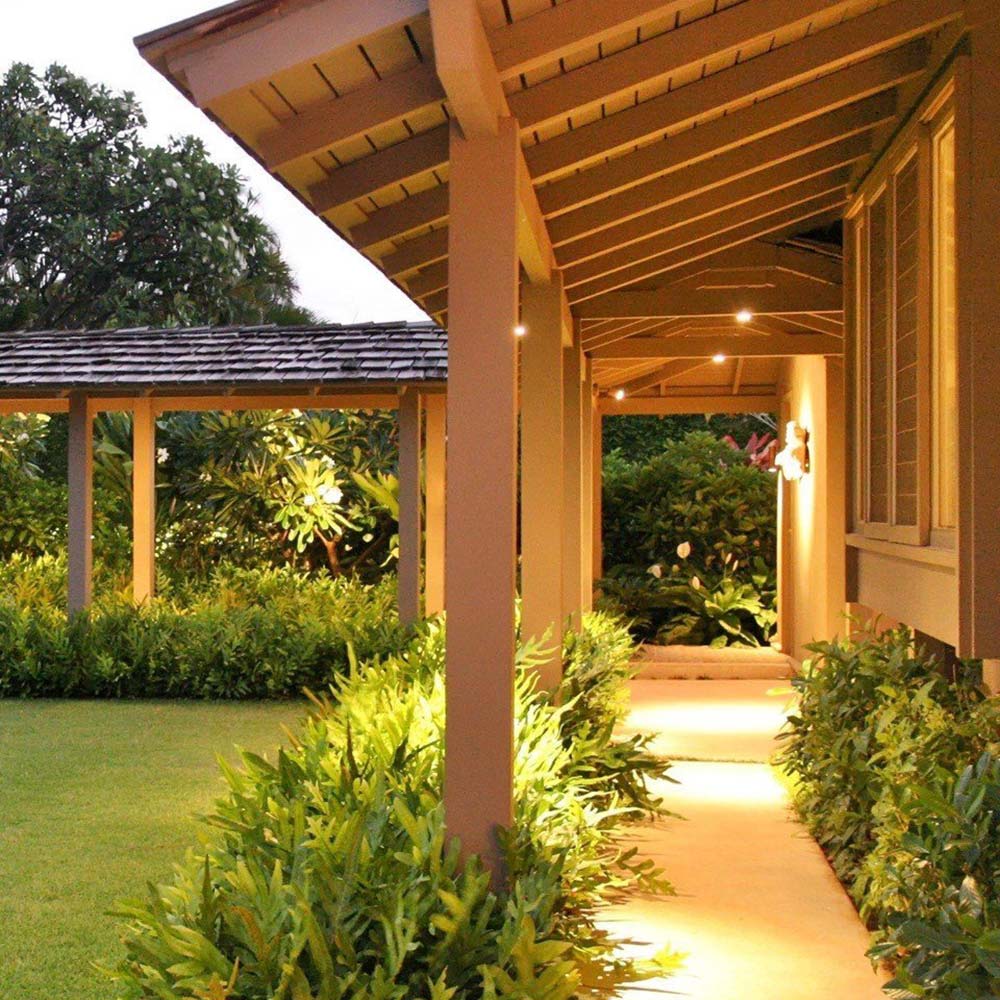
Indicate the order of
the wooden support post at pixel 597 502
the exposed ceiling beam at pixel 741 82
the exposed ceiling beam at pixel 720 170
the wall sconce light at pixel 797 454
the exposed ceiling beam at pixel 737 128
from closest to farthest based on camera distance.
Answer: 1. the exposed ceiling beam at pixel 741 82
2. the exposed ceiling beam at pixel 737 128
3. the exposed ceiling beam at pixel 720 170
4. the wall sconce light at pixel 797 454
5. the wooden support post at pixel 597 502

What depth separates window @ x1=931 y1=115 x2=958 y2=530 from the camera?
543cm

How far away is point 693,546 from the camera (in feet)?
56.3

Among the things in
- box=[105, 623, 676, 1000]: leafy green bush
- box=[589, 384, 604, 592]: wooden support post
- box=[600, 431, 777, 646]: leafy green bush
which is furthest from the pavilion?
box=[589, 384, 604, 592]: wooden support post

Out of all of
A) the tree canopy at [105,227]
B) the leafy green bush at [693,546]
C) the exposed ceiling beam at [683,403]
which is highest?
the tree canopy at [105,227]

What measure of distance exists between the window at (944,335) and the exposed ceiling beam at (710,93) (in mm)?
416

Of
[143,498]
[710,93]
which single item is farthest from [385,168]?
[143,498]

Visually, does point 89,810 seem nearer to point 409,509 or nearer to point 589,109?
point 589,109

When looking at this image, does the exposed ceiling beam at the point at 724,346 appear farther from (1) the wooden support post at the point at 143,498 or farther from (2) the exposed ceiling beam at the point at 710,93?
(2) the exposed ceiling beam at the point at 710,93

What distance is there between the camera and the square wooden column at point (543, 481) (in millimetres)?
7293

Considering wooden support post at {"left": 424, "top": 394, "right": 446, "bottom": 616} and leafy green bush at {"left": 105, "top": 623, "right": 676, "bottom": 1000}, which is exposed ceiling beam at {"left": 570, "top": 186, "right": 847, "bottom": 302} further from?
wooden support post at {"left": 424, "top": 394, "right": 446, "bottom": 616}

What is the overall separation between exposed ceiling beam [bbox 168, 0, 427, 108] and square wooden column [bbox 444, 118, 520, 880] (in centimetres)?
63

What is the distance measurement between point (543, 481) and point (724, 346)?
14.9 ft

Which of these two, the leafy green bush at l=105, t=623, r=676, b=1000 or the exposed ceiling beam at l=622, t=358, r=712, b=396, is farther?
the exposed ceiling beam at l=622, t=358, r=712, b=396

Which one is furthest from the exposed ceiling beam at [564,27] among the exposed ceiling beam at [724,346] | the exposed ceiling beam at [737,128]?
the exposed ceiling beam at [724,346]
